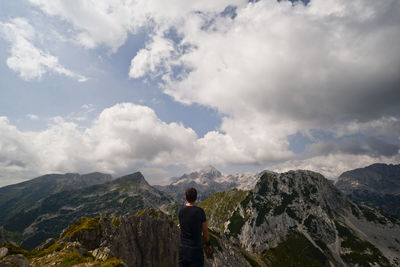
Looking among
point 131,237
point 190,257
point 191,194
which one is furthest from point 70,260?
point 131,237

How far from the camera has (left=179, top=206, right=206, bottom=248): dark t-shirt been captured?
30.5 feet

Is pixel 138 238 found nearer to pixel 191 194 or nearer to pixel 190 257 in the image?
pixel 190 257

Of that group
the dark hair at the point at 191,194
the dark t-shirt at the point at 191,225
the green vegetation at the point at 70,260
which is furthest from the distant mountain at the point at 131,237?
the dark hair at the point at 191,194

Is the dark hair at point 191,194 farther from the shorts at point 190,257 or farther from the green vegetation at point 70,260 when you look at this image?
the green vegetation at point 70,260

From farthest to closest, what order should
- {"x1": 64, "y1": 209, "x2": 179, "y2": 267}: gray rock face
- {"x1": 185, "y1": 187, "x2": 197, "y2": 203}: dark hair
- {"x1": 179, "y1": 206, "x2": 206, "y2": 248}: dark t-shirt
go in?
{"x1": 64, "y1": 209, "x2": 179, "y2": 267}: gray rock face → {"x1": 185, "y1": 187, "x2": 197, "y2": 203}: dark hair → {"x1": 179, "y1": 206, "x2": 206, "y2": 248}: dark t-shirt

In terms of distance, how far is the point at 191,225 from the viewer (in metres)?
9.32

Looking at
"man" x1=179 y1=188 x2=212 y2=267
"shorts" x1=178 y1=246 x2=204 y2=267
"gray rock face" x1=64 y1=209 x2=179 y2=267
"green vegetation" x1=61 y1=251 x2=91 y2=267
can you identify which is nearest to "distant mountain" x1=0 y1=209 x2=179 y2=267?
"gray rock face" x1=64 y1=209 x2=179 y2=267

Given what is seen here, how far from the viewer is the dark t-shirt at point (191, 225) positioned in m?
9.30

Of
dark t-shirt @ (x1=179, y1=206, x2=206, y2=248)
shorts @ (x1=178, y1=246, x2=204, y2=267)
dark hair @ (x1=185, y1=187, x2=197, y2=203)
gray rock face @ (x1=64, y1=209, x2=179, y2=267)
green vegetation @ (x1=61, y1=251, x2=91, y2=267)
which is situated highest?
dark hair @ (x1=185, y1=187, x2=197, y2=203)

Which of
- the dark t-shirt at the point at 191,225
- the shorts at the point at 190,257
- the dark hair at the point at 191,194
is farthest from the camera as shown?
the dark hair at the point at 191,194

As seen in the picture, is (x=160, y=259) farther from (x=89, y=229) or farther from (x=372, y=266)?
(x=372, y=266)

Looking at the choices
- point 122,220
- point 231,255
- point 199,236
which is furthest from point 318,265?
point 199,236

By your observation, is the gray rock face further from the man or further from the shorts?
the man

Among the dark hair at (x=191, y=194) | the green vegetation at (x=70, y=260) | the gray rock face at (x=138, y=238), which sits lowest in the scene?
the gray rock face at (x=138, y=238)
